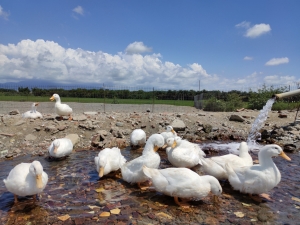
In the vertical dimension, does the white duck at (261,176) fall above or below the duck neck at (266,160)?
below

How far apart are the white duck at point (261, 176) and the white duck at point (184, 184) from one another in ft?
2.01

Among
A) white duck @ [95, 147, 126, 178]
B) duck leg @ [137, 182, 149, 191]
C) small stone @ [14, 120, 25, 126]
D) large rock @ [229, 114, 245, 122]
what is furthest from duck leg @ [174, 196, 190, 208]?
large rock @ [229, 114, 245, 122]

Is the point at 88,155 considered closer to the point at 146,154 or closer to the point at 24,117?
the point at 146,154

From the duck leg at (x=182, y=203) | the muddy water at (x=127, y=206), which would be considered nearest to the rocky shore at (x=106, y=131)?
the muddy water at (x=127, y=206)

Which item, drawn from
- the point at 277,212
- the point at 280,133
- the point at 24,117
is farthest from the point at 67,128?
the point at 280,133

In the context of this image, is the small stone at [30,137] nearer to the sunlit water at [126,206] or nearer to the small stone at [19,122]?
the small stone at [19,122]

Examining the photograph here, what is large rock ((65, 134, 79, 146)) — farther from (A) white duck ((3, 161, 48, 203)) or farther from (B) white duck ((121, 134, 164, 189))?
(A) white duck ((3, 161, 48, 203))

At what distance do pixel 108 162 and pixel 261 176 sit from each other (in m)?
3.20

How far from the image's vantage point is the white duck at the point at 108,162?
205 inches

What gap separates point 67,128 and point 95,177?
15.7 ft

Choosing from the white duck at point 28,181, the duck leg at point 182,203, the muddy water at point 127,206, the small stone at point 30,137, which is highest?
the white duck at point 28,181

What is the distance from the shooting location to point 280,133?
10.7 meters

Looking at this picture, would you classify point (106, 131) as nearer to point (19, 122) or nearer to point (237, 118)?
point (19, 122)

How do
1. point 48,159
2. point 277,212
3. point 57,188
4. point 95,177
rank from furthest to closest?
point 48,159
point 95,177
point 57,188
point 277,212
